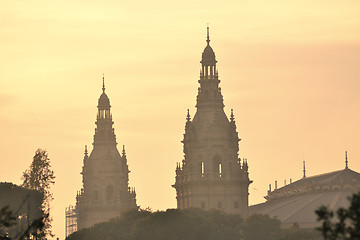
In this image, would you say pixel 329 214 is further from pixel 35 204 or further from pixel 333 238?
pixel 35 204

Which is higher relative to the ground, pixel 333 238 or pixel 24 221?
pixel 24 221

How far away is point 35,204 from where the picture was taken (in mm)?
199750

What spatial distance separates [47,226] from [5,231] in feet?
14.0

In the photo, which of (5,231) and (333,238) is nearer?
(333,238)

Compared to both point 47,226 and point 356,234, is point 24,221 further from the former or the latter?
point 356,234

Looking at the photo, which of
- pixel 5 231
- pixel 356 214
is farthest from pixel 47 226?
pixel 356 214

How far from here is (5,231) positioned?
18850 centimetres

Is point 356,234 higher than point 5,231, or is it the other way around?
point 5,231

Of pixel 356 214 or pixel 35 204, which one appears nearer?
pixel 356 214

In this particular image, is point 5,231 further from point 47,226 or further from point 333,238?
point 333,238

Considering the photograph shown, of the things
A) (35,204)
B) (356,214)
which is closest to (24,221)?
(35,204)

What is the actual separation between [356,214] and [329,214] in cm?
228

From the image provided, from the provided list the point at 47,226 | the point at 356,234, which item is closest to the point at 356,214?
the point at 356,234

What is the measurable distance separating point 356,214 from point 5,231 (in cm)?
10692
